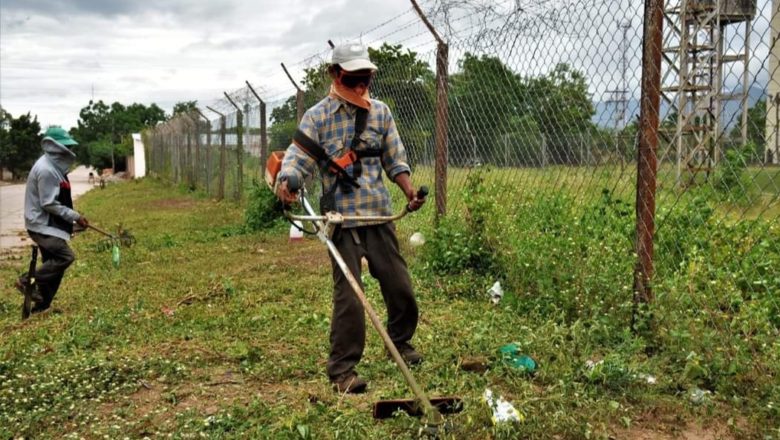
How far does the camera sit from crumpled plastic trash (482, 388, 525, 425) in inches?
129

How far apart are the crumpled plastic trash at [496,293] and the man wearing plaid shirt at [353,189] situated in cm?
166

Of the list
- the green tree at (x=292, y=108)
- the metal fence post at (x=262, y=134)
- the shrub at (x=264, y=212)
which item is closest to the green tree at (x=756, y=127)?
the green tree at (x=292, y=108)

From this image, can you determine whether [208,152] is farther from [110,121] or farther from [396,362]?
[110,121]

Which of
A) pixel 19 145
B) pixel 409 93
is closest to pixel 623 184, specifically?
pixel 409 93

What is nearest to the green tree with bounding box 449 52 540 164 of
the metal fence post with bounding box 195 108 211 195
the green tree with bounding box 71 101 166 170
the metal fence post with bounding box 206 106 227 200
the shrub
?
the shrub

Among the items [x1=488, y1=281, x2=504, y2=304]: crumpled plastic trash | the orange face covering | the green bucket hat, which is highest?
the orange face covering

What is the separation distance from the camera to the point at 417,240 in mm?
7223

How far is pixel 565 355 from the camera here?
162 inches

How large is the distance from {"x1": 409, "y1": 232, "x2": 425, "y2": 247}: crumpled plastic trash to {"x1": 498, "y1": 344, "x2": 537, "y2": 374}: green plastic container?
9.50 ft

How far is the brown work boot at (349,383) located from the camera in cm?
388

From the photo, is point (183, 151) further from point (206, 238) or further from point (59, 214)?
point (59, 214)

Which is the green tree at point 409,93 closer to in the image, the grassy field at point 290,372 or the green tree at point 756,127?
the grassy field at point 290,372

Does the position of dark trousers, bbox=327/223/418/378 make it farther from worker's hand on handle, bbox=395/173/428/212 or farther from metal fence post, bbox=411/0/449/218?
metal fence post, bbox=411/0/449/218

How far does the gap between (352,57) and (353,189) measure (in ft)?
2.28
